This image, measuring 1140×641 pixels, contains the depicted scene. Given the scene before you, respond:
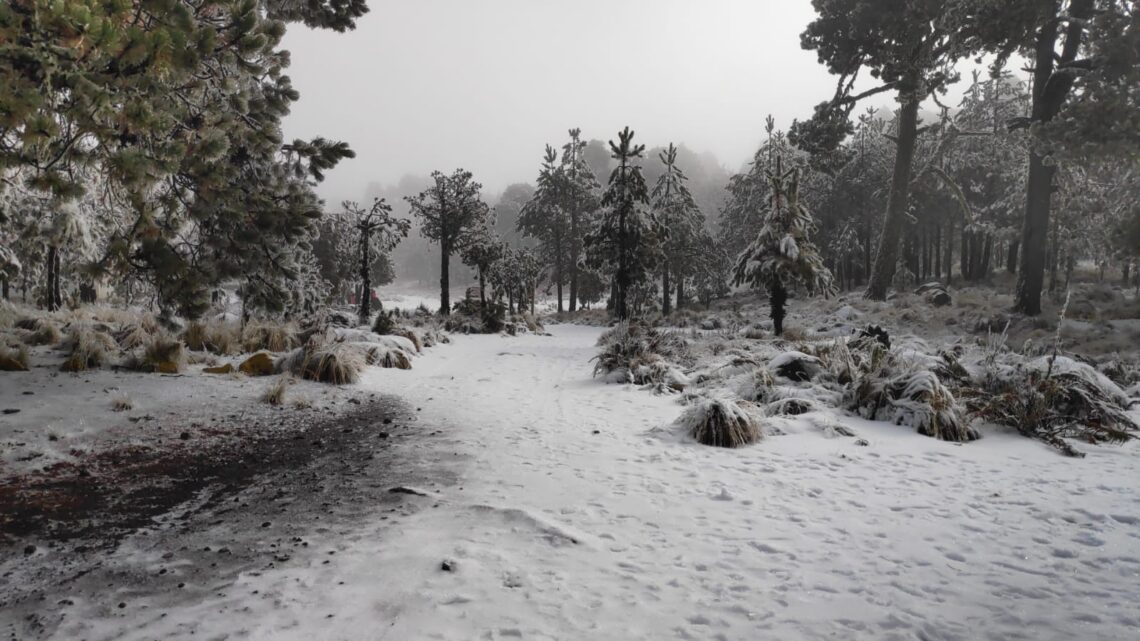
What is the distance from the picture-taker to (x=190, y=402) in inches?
231

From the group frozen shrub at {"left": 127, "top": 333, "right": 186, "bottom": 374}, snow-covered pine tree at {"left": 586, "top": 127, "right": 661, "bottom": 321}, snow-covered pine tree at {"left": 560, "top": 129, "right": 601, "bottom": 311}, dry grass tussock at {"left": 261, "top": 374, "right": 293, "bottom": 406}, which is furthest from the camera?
snow-covered pine tree at {"left": 560, "top": 129, "right": 601, "bottom": 311}

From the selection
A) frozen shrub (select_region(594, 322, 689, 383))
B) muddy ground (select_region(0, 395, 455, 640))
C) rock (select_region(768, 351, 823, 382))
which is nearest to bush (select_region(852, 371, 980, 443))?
rock (select_region(768, 351, 823, 382))

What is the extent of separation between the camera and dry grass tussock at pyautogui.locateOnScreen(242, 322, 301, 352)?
9.59 meters

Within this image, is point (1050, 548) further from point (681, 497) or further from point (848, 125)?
point (848, 125)

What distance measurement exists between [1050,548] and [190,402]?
24.9 feet

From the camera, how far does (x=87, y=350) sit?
22.4ft

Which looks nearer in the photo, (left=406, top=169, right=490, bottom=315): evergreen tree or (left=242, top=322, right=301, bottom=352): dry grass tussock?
(left=242, top=322, right=301, bottom=352): dry grass tussock

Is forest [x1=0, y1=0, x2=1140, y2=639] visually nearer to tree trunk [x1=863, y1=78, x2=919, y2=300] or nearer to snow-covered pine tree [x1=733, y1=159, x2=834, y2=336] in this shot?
snow-covered pine tree [x1=733, y1=159, x2=834, y2=336]

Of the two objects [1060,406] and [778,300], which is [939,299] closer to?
[778,300]

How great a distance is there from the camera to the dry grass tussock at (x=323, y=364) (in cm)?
791

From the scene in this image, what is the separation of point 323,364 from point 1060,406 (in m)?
9.26

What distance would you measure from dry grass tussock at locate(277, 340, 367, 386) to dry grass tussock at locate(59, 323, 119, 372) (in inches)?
83.3

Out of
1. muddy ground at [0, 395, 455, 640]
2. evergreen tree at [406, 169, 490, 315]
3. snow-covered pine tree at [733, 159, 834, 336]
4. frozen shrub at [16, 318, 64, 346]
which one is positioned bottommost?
muddy ground at [0, 395, 455, 640]

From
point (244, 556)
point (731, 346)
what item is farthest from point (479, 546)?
point (731, 346)
